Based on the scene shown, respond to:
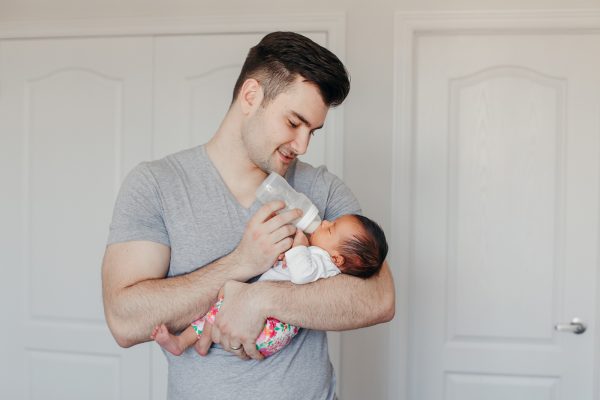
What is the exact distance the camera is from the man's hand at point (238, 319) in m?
1.20

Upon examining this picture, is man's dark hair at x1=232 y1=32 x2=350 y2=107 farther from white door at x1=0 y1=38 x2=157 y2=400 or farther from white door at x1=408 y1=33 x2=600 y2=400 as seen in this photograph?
white door at x1=0 y1=38 x2=157 y2=400

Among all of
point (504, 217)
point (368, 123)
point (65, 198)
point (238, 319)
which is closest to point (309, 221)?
point (238, 319)

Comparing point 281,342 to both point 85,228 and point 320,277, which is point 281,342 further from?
point 85,228

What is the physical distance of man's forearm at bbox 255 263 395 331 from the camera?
3.97 feet

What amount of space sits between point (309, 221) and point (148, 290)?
0.40m

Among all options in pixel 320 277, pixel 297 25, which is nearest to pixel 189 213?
pixel 320 277

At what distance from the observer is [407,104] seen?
95.2 inches

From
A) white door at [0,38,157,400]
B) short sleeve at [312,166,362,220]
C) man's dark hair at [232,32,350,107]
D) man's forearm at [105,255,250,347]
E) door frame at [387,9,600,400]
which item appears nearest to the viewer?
man's forearm at [105,255,250,347]

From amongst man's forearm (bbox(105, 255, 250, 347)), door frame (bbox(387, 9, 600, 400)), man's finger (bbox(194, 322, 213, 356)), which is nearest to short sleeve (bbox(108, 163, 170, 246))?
man's forearm (bbox(105, 255, 250, 347))

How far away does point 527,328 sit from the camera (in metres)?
2.45

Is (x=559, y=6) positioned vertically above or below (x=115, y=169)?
above

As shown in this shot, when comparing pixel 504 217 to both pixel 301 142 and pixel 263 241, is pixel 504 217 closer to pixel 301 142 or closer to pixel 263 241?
pixel 301 142

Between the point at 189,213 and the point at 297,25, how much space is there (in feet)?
4.57

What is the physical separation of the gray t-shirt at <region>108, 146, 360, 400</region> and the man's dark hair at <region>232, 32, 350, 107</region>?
244 mm
